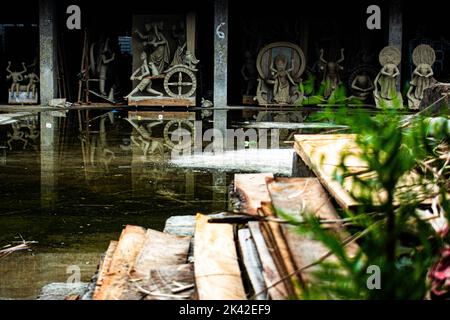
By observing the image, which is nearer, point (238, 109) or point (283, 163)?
point (283, 163)

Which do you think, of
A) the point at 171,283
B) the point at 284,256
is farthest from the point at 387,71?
the point at 284,256

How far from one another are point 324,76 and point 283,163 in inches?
441

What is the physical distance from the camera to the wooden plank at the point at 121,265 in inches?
132

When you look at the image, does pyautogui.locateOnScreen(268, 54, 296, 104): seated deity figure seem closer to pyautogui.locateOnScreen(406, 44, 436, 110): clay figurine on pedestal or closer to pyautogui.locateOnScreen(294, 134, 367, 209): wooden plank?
pyautogui.locateOnScreen(406, 44, 436, 110): clay figurine on pedestal

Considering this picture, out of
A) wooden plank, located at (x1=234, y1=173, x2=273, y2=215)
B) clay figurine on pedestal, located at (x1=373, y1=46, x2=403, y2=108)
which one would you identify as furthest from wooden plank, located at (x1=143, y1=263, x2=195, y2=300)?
clay figurine on pedestal, located at (x1=373, y1=46, x2=403, y2=108)

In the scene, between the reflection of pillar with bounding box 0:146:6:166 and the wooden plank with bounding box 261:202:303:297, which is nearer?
the wooden plank with bounding box 261:202:303:297

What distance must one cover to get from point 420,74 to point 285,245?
1565 centimetres

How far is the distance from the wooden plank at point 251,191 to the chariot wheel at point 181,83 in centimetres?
1315

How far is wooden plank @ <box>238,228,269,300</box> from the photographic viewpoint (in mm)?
3013

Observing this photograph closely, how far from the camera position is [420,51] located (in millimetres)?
18484

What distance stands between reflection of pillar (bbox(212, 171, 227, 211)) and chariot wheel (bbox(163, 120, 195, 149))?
265 centimetres

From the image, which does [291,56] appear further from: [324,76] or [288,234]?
[288,234]

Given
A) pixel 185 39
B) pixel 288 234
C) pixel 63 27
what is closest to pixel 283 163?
pixel 288 234

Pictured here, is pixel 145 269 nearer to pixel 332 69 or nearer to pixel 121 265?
pixel 121 265
